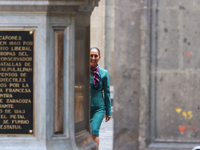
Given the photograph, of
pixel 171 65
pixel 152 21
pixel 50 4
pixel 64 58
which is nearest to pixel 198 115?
pixel 171 65

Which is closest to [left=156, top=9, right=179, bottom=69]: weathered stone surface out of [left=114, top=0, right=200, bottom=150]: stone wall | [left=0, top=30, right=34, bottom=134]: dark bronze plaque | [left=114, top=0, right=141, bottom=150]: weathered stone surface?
[left=114, top=0, right=200, bottom=150]: stone wall

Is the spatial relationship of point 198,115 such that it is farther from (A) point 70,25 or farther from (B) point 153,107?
(A) point 70,25

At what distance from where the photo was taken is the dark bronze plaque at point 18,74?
26.2 ft

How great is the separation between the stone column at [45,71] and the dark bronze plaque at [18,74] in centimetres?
1

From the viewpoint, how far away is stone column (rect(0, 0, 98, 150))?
799cm

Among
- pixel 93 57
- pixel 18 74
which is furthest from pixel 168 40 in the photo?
pixel 93 57

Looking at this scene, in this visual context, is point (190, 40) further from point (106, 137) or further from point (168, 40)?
point (106, 137)

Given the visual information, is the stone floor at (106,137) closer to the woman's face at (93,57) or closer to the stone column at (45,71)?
the woman's face at (93,57)

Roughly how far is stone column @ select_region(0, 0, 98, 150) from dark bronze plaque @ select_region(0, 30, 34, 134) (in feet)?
0.05

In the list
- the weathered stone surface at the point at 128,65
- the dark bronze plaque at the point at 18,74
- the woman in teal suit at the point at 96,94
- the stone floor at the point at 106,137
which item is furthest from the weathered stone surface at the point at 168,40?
the stone floor at the point at 106,137

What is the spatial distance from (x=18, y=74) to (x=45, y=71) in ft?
1.26

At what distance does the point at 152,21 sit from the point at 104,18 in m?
12.0

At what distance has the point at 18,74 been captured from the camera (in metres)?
8.00

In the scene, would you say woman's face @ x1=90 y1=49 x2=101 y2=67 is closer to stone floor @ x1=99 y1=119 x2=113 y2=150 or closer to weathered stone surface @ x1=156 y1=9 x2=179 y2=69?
weathered stone surface @ x1=156 y1=9 x2=179 y2=69
